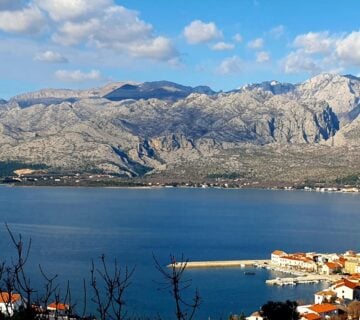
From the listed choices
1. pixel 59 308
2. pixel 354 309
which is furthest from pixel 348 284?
pixel 59 308

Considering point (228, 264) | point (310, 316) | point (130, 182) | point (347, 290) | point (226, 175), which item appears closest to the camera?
point (310, 316)

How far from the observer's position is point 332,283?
30.0m

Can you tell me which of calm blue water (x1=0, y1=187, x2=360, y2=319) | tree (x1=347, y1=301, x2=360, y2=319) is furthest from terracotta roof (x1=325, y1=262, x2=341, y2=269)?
tree (x1=347, y1=301, x2=360, y2=319)

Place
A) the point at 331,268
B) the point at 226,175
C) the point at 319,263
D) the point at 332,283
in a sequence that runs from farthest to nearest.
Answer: the point at 226,175, the point at 319,263, the point at 331,268, the point at 332,283

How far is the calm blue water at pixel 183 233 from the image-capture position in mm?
27875

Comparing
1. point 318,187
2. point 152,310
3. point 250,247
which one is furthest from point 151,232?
point 318,187

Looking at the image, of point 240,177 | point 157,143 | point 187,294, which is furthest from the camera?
point 157,143

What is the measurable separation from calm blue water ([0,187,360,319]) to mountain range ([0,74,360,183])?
32.1m

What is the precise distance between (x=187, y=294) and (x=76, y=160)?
330 feet

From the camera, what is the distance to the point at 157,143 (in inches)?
5551

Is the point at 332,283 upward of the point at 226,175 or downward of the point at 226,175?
downward

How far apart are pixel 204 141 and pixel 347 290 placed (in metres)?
116

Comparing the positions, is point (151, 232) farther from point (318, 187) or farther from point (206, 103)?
point (206, 103)

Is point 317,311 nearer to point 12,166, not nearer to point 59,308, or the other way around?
point 59,308
